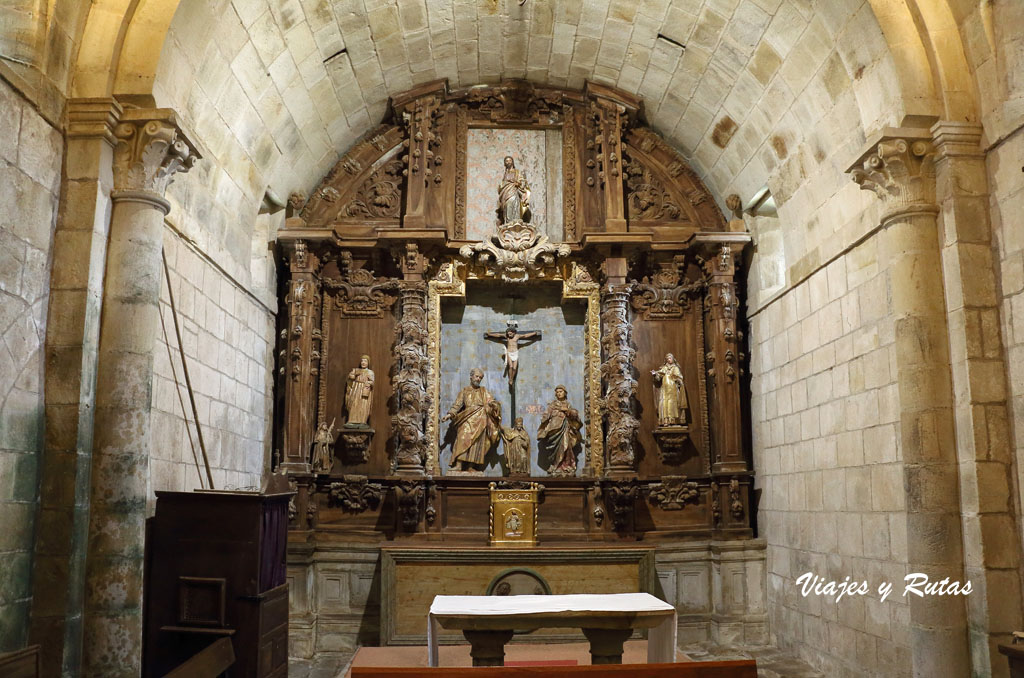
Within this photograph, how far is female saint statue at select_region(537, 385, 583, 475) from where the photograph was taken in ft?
36.5

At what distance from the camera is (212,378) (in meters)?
8.63

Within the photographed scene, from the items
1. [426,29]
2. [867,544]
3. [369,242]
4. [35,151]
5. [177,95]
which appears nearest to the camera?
[35,151]

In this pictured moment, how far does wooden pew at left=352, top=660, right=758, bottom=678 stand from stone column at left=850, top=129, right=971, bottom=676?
249cm

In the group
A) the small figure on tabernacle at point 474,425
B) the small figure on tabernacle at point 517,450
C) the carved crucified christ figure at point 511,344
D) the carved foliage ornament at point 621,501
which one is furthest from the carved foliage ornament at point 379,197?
the carved foliage ornament at point 621,501

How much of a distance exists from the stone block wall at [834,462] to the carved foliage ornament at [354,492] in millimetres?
4656

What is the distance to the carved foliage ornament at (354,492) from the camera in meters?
10.6

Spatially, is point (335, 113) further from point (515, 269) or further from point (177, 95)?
point (177, 95)

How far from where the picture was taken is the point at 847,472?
27.1 feet

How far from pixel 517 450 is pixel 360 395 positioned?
2007 millimetres

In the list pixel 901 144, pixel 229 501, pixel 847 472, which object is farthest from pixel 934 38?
pixel 229 501

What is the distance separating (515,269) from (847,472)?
188 inches

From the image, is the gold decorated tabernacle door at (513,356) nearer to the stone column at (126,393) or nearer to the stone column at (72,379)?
the stone column at (126,393)

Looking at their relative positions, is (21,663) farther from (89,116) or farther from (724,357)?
(724,357)

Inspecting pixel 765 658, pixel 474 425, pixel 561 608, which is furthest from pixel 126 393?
pixel 765 658
